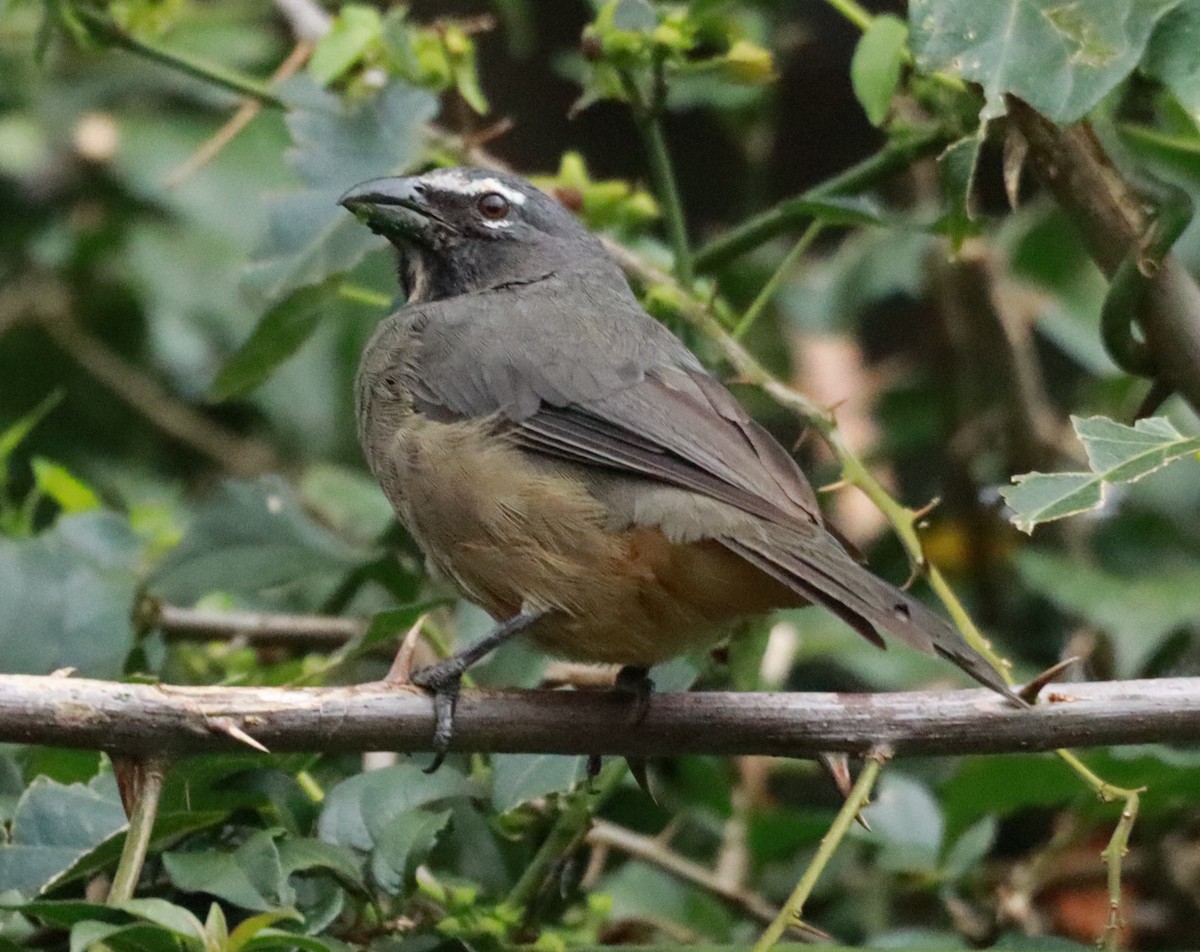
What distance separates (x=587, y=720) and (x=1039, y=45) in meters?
1.33

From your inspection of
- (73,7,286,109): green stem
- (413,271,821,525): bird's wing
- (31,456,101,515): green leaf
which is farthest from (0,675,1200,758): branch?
(73,7,286,109): green stem

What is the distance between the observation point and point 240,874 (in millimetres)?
2334

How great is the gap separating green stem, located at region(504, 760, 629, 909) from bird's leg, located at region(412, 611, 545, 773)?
25 centimetres

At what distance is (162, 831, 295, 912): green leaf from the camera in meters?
2.28

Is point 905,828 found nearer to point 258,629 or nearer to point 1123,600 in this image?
point 1123,600

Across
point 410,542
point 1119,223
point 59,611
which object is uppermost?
point 1119,223

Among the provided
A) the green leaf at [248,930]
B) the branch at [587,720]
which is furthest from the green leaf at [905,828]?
the green leaf at [248,930]

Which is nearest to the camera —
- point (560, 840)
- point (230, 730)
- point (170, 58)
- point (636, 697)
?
point (230, 730)

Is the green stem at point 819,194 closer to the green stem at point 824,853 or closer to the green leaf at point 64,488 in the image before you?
the green stem at point 824,853

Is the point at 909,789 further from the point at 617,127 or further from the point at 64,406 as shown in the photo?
the point at 617,127

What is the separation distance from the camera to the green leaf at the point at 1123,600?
3.89 meters

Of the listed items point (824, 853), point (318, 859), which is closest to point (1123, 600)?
point (824, 853)

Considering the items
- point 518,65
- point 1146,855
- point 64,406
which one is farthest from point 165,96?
point 1146,855

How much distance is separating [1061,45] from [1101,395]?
6.94 feet
